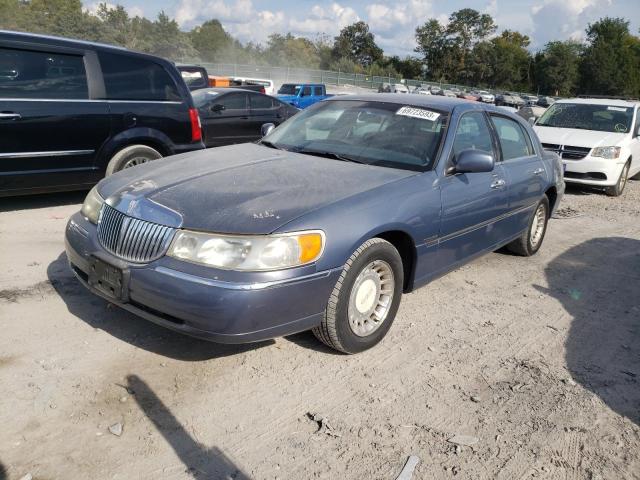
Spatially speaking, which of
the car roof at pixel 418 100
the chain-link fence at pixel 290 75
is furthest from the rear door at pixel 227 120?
the chain-link fence at pixel 290 75

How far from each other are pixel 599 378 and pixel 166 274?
270 cm

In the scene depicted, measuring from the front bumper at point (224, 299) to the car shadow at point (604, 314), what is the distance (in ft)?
5.98

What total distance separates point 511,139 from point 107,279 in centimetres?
373

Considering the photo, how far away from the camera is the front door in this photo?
4.00m

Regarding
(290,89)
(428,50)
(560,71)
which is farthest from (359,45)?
(290,89)

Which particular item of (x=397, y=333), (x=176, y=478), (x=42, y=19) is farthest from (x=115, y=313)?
(x=42, y=19)

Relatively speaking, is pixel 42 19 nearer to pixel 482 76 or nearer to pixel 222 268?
pixel 482 76

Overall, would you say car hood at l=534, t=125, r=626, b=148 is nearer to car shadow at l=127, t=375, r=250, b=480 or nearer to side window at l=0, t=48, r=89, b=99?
side window at l=0, t=48, r=89, b=99

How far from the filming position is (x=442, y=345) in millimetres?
3801

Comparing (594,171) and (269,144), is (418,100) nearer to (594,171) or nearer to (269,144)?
(269,144)

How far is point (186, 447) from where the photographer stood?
2.59 m

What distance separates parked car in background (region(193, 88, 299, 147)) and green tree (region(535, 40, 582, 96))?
84.3 meters

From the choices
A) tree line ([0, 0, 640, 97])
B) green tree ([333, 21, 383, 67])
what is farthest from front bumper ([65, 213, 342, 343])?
green tree ([333, 21, 383, 67])

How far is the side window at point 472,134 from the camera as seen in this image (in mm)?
4223
